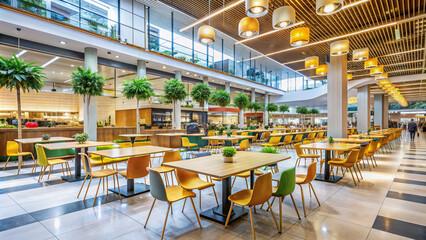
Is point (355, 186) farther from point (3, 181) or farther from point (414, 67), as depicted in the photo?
point (414, 67)

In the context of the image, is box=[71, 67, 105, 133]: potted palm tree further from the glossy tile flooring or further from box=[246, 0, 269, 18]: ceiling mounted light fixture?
box=[246, 0, 269, 18]: ceiling mounted light fixture

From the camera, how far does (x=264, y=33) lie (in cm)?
641

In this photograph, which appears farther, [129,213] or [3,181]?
[3,181]

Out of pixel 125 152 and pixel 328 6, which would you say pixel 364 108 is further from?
pixel 125 152

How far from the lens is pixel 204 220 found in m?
2.86

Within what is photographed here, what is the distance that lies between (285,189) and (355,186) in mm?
2839

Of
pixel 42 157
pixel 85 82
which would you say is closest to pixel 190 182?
pixel 42 157

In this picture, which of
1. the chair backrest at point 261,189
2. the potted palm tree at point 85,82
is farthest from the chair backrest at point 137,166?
the potted palm tree at point 85,82

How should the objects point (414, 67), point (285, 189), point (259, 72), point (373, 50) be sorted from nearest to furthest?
point (285, 189), point (373, 50), point (414, 67), point (259, 72)

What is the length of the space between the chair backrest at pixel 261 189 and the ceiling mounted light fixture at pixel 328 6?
3201 millimetres

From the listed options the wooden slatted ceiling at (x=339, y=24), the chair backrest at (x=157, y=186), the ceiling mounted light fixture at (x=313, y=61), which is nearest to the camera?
the chair backrest at (x=157, y=186)

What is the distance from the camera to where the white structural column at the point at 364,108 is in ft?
47.7

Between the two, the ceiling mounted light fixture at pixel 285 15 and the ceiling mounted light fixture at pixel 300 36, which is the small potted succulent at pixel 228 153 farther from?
the ceiling mounted light fixture at pixel 300 36

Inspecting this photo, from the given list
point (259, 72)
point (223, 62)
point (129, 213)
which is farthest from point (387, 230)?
point (259, 72)
